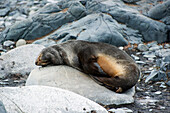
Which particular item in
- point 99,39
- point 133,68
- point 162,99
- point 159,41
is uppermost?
point 133,68

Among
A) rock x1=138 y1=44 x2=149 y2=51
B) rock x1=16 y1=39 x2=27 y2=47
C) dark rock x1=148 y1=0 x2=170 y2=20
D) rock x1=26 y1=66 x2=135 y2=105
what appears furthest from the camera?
dark rock x1=148 y1=0 x2=170 y2=20

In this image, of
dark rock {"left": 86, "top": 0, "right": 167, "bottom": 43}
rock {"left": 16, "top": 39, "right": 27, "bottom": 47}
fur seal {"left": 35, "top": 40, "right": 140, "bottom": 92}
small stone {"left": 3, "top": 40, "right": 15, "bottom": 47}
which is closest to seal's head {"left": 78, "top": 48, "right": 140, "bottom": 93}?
fur seal {"left": 35, "top": 40, "right": 140, "bottom": 92}

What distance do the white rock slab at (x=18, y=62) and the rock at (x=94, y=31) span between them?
8.87 feet

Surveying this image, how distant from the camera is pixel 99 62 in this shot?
671 centimetres

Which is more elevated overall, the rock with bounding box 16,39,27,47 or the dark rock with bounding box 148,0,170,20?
the dark rock with bounding box 148,0,170,20

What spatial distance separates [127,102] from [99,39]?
531 centimetres

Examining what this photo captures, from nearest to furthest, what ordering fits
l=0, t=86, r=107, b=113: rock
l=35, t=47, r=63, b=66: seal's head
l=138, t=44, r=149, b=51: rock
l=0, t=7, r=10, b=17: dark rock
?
1. l=0, t=86, r=107, b=113: rock
2. l=35, t=47, r=63, b=66: seal's head
3. l=138, t=44, r=149, b=51: rock
4. l=0, t=7, r=10, b=17: dark rock

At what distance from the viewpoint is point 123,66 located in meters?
6.54

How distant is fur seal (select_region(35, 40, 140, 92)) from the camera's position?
6.26m

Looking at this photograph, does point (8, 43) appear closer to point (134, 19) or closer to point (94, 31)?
point (94, 31)

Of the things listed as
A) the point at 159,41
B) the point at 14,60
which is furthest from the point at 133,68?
the point at 159,41

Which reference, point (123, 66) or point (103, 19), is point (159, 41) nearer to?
point (103, 19)

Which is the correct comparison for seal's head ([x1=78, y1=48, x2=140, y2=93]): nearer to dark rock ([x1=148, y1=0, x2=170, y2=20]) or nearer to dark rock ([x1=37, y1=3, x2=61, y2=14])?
dark rock ([x1=148, y1=0, x2=170, y2=20])

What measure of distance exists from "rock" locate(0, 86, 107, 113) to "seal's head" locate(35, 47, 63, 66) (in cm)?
262
